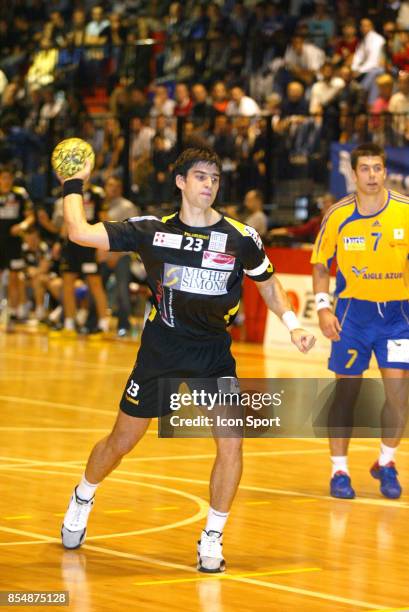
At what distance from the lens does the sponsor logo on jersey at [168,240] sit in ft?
22.7

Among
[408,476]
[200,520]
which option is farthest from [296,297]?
[200,520]

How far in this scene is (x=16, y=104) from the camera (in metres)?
27.5

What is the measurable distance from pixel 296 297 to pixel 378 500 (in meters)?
9.76

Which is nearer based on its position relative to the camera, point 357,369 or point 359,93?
point 357,369

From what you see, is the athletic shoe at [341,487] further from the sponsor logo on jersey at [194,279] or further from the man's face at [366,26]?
the man's face at [366,26]

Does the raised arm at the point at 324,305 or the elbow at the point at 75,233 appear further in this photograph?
the raised arm at the point at 324,305

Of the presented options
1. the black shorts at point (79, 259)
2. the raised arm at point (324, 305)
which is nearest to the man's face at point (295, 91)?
the black shorts at point (79, 259)

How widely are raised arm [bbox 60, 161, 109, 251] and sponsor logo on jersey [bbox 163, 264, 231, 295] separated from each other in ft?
1.22

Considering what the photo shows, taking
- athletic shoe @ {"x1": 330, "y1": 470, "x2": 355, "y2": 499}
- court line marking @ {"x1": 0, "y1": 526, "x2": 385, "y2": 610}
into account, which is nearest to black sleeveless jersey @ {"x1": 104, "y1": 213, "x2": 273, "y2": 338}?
court line marking @ {"x1": 0, "y1": 526, "x2": 385, "y2": 610}

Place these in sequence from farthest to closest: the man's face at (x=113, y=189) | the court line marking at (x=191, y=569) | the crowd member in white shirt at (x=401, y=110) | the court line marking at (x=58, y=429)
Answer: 1. the man's face at (x=113, y=189)
2. the crowd member in white shirt at (x=401, y=110)
3. the court line marking at (x=58, y=429)
4. the court line marking at (x=191, y=569)

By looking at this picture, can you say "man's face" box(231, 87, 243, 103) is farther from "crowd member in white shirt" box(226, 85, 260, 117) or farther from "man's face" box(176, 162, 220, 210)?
"man's face" box(176, 162, 220, 210)

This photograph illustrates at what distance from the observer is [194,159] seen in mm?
6879

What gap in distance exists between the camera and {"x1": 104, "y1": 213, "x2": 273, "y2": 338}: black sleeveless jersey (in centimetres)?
688

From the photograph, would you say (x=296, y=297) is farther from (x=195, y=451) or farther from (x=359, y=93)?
(x=195, y=451)
